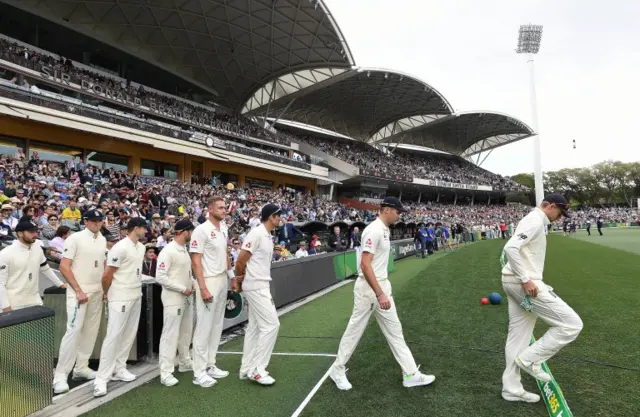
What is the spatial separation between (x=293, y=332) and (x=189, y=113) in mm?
29922

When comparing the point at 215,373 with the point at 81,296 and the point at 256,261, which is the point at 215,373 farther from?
the point at 81,296

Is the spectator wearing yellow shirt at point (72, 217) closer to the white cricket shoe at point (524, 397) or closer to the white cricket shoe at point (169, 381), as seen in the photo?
the white cricket shoe at point (169, 381)

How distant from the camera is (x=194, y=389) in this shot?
181 inches

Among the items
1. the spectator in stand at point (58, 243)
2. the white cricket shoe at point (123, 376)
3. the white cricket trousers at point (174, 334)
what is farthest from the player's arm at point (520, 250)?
the spectator in stand at point (58, 243)

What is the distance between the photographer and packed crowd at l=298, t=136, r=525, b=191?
2115 inches

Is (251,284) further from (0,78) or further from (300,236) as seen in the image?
(0,78)

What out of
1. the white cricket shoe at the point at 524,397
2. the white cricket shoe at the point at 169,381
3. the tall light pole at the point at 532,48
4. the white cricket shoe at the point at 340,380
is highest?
the tall light pole at the point at 532,48

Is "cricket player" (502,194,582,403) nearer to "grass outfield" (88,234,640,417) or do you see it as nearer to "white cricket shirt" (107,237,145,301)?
"grass outfield" (88,234,640,417)

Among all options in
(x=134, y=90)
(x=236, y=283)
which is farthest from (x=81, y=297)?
(x=134, y=90)

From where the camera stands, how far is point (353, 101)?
158ft

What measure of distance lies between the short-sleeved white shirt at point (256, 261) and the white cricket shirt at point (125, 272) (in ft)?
4.61

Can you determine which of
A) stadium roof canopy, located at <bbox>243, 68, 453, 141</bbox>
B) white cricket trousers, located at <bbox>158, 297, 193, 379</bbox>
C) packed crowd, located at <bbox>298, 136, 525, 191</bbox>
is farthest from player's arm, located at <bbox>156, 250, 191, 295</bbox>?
packed crowd, located at <bbox>298, 136, 525, 191</bbox>

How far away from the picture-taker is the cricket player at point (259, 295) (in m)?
4.64

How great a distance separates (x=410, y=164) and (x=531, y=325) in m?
62.0
